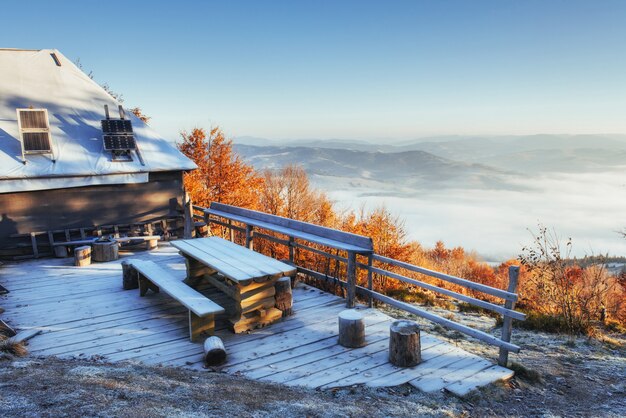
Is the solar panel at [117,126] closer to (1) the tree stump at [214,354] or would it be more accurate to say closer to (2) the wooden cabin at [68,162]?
(2) the wooden cabin at [68,162]

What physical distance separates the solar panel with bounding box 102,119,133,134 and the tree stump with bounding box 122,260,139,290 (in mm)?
5277

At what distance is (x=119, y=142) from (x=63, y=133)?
1.53m

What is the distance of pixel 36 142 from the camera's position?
1020 centimetres

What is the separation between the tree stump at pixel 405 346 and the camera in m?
4.80

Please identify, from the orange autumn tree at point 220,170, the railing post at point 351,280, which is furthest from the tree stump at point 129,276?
the orange autumn tree at point 220,170

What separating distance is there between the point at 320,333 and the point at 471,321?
5.48 m

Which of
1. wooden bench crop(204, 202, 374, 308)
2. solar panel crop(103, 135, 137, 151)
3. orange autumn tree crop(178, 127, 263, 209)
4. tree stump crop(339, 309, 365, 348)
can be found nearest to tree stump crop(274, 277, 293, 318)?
wooden bench crop(204, 202, 374, 308)

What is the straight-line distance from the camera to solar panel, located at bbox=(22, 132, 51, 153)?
10055 millimetres

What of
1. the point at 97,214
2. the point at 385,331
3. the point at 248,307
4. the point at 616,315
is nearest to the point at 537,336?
the point at 385,331

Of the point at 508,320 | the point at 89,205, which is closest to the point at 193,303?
the point at 508,320

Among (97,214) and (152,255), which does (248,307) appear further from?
(97,214)

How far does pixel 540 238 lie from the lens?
31.4ft

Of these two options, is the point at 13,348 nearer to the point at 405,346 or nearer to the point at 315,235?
the point at 315,235

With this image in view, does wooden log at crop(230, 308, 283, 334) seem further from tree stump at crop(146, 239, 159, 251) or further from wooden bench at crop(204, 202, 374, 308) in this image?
tree stump at crop(146, 239, 159, 251)
